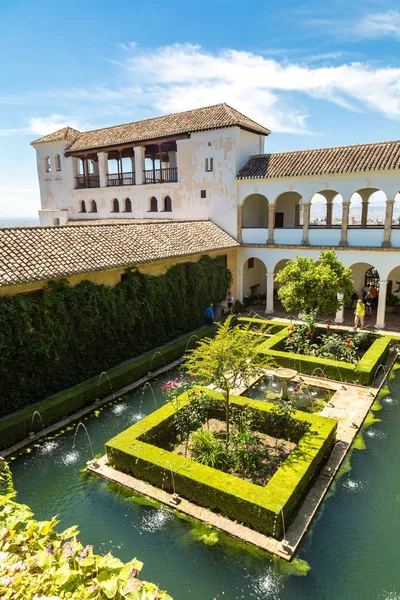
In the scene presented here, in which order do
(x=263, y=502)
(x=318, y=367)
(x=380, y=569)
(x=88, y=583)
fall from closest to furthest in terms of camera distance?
(x=88, y=583) < (x=380, y=569) < (x=263, y=502) < (x=318, y=367)

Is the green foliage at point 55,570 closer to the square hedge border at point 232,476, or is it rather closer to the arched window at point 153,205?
the square hedge border at point 232,476

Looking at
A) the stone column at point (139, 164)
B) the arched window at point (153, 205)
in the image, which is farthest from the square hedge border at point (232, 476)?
the stone column at point (139, 164)

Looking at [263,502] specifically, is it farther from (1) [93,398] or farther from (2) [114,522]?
(1) [93,398]

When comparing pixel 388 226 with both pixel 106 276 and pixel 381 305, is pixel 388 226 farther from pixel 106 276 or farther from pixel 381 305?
pixel 106 276

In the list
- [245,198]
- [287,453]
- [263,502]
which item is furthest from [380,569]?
[245,198]

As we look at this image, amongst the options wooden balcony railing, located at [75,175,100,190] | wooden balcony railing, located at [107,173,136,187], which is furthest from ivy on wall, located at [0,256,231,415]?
wooden balcony railing, located at [75,175,100,190]

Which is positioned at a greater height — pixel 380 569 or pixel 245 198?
pixel 245 198

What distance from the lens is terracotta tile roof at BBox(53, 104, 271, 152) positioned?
24.9m

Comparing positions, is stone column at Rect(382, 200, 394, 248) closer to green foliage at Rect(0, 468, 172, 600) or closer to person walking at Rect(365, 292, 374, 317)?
person walking at Rect(365, 292, 374, 317)

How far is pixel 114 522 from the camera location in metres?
8.38

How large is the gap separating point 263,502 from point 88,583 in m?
5.29

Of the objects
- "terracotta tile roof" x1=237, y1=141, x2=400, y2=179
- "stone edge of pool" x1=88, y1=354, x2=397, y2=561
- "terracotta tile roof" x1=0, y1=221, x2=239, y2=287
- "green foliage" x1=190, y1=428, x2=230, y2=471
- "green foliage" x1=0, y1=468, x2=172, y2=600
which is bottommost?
"stone edge of pool" x1=88, y1=354, x2=397, y2=561

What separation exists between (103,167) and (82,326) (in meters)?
19.3

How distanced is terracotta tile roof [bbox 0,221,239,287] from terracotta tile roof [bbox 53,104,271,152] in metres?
7.17
